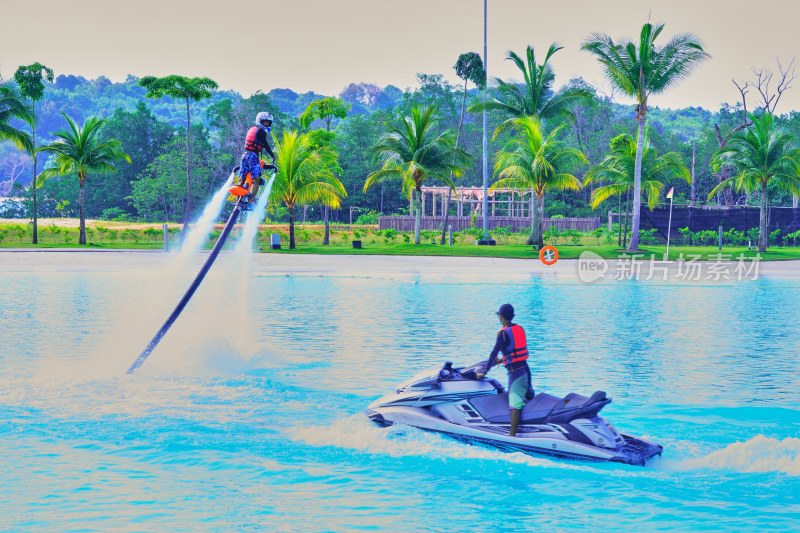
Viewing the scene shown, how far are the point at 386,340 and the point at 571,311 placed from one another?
635 cm

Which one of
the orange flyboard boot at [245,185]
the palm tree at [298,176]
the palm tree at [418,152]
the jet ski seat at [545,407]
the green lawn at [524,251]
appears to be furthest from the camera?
the palm tree at [418,152]

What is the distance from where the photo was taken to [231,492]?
24.4 feet

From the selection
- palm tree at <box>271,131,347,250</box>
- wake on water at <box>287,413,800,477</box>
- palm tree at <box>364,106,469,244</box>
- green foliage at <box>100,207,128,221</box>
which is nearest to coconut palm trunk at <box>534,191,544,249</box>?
palm tree at <box>364,106,469,244</box>

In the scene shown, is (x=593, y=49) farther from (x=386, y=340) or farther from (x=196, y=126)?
(x=196, y=126)

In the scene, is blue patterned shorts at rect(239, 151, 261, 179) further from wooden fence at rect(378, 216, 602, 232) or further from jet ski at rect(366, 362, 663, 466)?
wooden fence at rect(378, 216, 602, 232)

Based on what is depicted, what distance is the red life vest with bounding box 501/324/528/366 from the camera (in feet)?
26.5

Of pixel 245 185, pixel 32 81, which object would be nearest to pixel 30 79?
pixel 32 81

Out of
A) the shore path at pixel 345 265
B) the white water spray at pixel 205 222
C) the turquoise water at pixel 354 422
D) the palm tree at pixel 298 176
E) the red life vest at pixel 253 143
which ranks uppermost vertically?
the palm tree at pixel 298 176

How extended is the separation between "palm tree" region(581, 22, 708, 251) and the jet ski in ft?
102

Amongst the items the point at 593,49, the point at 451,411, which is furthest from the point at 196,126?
the point at 451,411

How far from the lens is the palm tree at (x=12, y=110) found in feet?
143

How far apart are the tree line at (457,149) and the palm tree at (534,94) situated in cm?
7

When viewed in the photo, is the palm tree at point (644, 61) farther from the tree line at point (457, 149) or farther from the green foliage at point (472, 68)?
the green foliage at point (472, 68)

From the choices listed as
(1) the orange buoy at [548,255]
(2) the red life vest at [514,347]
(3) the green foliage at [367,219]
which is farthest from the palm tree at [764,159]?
(2) the red life vest at [514,347]
